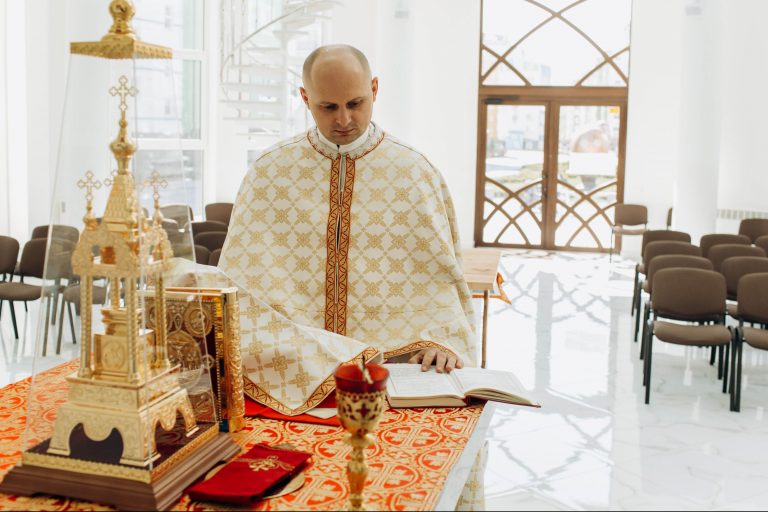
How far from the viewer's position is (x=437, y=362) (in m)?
2.60

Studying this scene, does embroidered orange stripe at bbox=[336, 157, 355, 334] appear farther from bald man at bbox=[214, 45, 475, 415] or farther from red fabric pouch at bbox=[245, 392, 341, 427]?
red fabric pouch at bbox=[245, 392, 341, 427]

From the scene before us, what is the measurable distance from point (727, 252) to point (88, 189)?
7.16 meters

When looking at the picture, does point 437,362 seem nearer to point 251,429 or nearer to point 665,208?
point 251,429

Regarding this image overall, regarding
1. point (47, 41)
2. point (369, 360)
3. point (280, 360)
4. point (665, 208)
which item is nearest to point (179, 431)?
point (280, 360)

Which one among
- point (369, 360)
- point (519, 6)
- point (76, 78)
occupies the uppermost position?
point (519, 6)

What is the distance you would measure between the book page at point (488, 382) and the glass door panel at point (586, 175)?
1223cm

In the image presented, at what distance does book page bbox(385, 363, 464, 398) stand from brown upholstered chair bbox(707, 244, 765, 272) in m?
6.03

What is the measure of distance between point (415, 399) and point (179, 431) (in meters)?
0.70

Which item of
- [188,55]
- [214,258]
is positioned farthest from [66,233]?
[188,55]

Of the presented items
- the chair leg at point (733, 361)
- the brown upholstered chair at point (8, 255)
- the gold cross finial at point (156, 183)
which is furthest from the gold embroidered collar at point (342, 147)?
the brown upholstered chair at point (8, 255)

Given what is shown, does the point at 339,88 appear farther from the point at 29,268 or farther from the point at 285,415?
the point at 29,268

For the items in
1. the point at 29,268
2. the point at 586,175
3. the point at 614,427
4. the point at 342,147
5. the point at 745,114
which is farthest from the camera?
the point at 586,175

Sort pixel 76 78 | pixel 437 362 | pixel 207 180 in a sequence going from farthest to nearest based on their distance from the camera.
Result: 1. pixel 207 180
2. pixel 437 362
3. pixel 76 78

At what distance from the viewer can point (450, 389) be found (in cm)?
243
